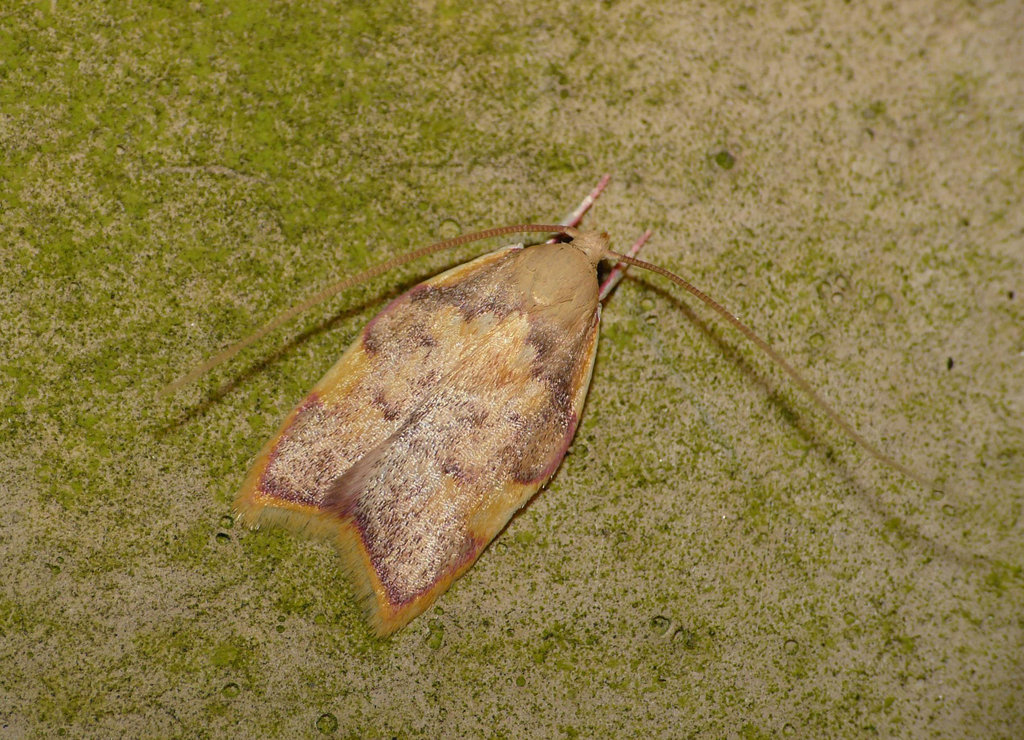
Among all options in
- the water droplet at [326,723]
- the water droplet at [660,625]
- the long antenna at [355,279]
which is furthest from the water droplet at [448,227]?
the water droplet at [326,723]

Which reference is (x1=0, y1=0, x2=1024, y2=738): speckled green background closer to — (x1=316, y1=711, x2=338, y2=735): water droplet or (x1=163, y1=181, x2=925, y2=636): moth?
(x1=316, y1=711, x2=338, y2=735): water droplet

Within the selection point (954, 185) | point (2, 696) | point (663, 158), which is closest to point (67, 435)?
point (2, 696)

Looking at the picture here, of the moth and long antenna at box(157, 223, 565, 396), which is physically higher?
long antenna at box(157, 223, 565, 396)

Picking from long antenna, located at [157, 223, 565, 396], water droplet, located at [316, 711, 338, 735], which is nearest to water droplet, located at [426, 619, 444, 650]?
water droplet, located at [316, 711, 338, 735]

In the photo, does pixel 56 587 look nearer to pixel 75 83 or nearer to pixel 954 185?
pixel 75 83

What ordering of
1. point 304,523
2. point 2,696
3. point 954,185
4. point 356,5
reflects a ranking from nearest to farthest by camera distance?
point 304,523 < point 2,696 < point 356,5 < point 954,185

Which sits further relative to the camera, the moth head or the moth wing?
the moth head
